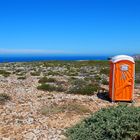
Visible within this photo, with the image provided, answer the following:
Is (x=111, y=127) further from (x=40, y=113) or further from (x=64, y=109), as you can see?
(x=64, y=109)

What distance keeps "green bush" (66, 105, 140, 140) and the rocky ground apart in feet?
1.83

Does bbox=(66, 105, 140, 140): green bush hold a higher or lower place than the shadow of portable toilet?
lower

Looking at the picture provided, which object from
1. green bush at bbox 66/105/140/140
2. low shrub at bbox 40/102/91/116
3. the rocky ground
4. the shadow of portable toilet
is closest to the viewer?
green bush at bbox 66/105/140/140

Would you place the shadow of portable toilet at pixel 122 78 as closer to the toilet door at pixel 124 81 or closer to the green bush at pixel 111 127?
the toilet door at pixel 124 81

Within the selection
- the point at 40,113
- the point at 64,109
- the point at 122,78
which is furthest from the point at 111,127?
the point at 122,78

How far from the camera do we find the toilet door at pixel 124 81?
50.3 feet

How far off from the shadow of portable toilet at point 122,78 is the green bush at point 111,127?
5422 millimetres

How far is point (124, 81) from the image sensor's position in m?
15.4

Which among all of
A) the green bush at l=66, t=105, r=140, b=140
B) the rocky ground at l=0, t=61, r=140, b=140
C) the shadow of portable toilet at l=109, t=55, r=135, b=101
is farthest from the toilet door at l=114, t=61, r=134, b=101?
the green bush at l=66, t=105, r=140, b=140

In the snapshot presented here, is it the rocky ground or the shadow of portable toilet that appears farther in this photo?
the shadow of portable toilet

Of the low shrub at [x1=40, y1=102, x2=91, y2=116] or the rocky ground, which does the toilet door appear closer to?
the rocky ground

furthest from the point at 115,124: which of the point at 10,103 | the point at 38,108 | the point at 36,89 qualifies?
the point at 36,89

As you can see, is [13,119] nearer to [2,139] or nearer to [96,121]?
[2,139]

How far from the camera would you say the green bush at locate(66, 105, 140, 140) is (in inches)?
342
